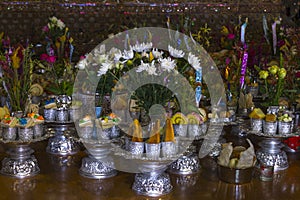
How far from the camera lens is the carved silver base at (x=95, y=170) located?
8.86 feet

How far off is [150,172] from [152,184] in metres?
0.06

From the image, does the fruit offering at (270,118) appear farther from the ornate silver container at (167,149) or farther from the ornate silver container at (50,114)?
the ornate silver container at (50,114)

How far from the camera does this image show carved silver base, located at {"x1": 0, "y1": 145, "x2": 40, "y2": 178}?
2691 mm

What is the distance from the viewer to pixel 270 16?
18.9 ft

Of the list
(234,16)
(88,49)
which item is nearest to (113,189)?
(88,49)

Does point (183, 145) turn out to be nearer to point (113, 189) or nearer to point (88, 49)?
point (113, 189)

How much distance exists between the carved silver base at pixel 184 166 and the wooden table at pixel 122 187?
0.05 m

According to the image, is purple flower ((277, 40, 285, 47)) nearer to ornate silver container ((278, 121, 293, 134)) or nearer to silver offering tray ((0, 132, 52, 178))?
ornate silver container ((278, 121, 293, 134))

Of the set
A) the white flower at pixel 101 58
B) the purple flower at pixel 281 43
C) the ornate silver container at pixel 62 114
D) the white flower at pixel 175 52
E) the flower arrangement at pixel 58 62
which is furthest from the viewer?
the purple flower at pixel 281 43

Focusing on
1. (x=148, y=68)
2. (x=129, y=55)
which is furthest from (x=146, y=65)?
(x=129, y=55)

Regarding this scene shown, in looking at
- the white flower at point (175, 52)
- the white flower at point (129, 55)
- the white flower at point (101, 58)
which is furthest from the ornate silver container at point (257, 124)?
the white flower at point (101, 58)

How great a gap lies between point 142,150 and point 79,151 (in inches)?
34.7

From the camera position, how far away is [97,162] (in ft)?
8.89

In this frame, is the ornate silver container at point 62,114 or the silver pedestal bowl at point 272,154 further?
the ornate silver container at point 62,114
